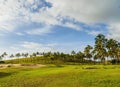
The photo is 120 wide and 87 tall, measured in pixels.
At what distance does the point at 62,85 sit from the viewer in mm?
40969

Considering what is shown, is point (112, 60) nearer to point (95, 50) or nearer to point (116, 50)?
point (116, 50)

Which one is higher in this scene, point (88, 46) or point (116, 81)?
point (88, 46)

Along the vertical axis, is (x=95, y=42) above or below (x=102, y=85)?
above

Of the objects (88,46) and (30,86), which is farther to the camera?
(88,46)

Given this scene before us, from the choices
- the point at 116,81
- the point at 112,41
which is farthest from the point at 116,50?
the point at 116,81

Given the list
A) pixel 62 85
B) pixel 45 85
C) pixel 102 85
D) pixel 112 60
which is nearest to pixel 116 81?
pixel 102 85

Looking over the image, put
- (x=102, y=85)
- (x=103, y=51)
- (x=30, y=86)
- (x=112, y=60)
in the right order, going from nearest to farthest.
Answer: (x=102, y=85), (x=30, y=86), (x=103, y=51), (x=112, y=60)

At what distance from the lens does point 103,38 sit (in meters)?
168

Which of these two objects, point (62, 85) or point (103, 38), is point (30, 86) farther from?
point (103, 38)

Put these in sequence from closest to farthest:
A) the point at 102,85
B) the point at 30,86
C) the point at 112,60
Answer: the point at 102,85, the point at 30,86, the point at 112,60

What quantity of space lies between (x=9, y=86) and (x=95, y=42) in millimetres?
129006

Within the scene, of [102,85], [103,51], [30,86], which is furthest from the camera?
[103,51]

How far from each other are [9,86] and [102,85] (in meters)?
16.7

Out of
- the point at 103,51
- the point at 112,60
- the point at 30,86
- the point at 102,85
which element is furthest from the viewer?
the point at 112,60
